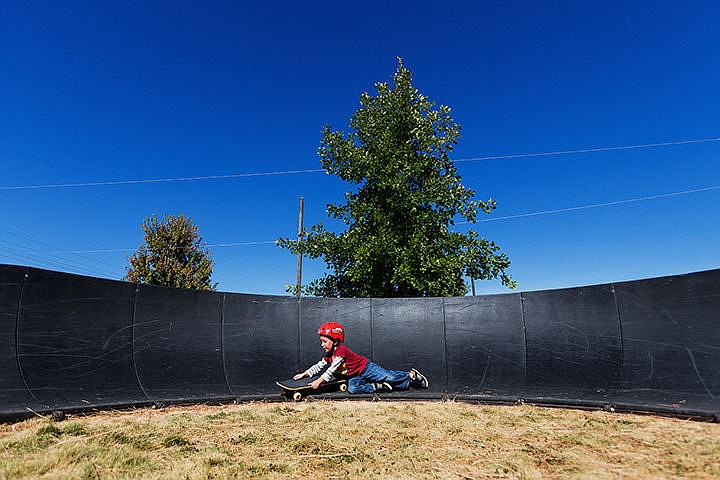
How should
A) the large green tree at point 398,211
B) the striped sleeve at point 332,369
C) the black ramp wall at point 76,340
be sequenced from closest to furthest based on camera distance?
the black ramp wall at point 76,340, the striped sleeve at point 332,369, the large green tree at point 398,211

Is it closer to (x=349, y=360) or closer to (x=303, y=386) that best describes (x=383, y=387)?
(x=349, y=360)

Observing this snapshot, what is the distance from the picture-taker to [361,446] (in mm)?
4723

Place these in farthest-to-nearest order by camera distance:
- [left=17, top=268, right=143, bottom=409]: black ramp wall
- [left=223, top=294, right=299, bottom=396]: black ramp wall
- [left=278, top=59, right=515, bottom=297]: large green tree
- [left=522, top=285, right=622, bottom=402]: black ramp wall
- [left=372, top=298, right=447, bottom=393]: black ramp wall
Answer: [left=278, top=59, right=515, bottom=297]: large green tree < [left=372, top=298, right=447, bottom=393]: black ramp wall < [left=223, top=294, right=299, bottom=396]: black ramp wall < [left=522, top=285, right=622, bottom=402]: black ramp wall < [left=17, top=268, right=143, bottom=409]: black ramp wall

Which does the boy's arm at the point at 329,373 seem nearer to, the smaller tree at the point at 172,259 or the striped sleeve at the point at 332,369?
the striped sleeve at the point at 332,369

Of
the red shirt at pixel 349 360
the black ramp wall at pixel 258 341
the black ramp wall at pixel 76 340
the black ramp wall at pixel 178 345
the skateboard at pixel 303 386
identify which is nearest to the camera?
the black ramp wall at pixel 76 340

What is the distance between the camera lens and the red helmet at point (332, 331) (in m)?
8.62

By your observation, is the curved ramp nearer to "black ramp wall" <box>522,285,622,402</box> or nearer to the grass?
"black ramp wall" <box>522,285,622,402</box>

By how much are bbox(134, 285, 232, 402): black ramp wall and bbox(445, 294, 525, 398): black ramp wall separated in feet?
17.3

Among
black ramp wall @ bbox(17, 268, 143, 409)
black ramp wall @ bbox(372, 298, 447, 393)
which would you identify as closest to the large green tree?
black ramp wall @ bbox(372, 298, 447, 393)

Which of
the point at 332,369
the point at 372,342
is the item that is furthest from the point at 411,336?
the point at 332,369

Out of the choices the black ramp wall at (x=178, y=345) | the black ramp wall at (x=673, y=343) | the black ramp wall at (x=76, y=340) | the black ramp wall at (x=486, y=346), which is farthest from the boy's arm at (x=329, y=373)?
the black ramp wall at (x=673, y=343)

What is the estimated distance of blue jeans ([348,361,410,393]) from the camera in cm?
840

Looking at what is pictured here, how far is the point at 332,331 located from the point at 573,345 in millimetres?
5191

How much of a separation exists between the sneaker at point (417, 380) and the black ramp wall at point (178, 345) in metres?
4.12
